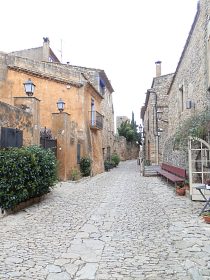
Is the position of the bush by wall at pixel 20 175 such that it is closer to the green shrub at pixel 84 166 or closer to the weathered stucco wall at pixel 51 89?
the weathered stucco wall at pixel 51 89

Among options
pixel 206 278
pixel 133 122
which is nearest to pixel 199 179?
pixel 206 278

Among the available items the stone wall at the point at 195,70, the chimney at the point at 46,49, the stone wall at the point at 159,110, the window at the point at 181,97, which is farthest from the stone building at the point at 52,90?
the chimney at the point at 46,49

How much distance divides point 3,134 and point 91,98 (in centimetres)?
1290

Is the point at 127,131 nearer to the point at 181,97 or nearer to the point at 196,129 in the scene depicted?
the point at 181,97

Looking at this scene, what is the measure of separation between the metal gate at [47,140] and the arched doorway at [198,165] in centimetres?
612

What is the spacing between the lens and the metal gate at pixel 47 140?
12621 millimetres

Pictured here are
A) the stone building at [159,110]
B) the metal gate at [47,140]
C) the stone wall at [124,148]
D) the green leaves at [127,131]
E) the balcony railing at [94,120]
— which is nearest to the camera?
the metal gate at [47,140]

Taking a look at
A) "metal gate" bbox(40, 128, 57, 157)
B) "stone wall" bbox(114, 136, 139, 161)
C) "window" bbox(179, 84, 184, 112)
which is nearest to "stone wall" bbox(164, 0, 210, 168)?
"window" bbox(179, 84, 184, 112)

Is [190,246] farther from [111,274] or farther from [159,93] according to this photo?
[159,93]

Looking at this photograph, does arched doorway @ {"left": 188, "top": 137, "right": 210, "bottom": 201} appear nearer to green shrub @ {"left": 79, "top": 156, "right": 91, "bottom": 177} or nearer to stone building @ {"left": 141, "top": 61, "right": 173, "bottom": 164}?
green shrub @ {"left": 79, "top": 156, "right": 91, "bottom": 177}

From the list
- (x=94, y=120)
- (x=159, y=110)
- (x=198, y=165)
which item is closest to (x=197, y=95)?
(x=198, y=165)

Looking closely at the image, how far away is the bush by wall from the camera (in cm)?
695

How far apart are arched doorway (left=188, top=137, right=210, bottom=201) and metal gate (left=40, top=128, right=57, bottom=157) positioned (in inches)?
241

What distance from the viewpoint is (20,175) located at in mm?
7156
